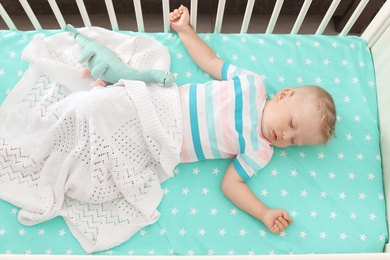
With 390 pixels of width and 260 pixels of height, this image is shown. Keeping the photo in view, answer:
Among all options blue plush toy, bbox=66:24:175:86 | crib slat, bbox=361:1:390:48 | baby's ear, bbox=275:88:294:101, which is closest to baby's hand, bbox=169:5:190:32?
blue plush toy, bbox=66:24:175:86

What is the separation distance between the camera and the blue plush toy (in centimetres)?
113

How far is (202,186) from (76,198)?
0.34 metres

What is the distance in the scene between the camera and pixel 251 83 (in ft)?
3.86

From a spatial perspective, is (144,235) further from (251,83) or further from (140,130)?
(251,83)

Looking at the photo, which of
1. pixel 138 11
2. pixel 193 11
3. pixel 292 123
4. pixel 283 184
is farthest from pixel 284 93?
pixel 138 11

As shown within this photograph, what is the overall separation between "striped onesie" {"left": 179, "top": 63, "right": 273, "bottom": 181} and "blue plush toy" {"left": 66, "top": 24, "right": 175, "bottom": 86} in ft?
0.29

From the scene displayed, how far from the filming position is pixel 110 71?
113cm

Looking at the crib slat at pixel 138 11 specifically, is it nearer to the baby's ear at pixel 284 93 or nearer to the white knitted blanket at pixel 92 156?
the white knitted blanket at pixel 92 156

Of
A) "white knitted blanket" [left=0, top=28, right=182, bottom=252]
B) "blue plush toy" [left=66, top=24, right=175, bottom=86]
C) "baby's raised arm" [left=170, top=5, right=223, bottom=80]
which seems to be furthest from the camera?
"baby's raised arm" [left=170, top=5, right=223, bottom=80]

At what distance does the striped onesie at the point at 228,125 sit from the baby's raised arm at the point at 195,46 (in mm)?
94

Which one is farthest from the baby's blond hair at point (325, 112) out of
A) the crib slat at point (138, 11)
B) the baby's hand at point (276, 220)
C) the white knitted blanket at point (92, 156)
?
the crib slat at point (138, 11)

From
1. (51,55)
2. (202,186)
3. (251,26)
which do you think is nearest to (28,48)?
(51,55)

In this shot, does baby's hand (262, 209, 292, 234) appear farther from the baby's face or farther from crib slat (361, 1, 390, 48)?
crib slat (361, 1, 390, 48)

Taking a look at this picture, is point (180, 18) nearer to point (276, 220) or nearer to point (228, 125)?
point (228, 125)
